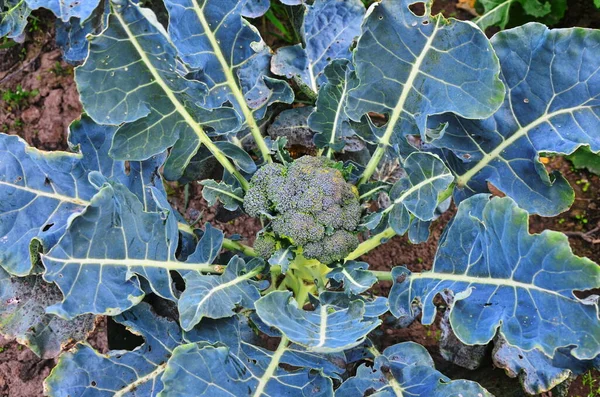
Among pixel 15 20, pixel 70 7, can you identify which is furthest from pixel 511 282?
pixel 15 20

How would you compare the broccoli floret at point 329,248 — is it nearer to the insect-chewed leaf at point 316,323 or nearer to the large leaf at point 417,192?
the large leaf at point 417,192

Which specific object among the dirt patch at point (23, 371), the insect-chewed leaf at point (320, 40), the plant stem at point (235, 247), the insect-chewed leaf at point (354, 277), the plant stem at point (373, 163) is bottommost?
the dirt patch at point (23, 371)

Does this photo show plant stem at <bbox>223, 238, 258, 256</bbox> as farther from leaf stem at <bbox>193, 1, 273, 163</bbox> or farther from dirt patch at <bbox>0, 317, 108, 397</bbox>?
dirt patch at <bbox>0, 317, 108, 397</bbox>

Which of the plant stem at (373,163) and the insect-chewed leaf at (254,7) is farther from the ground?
the insect-chewed leaf at (254,7)

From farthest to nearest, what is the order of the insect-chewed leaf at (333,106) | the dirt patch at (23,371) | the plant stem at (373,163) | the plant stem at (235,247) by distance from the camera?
the dirt patch at (23,371)
the plant stem at (235,247)
the plant stem at (373,163)
the insect-chewed leaf at (333,106)

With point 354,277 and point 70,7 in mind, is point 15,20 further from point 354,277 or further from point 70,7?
point 354,277

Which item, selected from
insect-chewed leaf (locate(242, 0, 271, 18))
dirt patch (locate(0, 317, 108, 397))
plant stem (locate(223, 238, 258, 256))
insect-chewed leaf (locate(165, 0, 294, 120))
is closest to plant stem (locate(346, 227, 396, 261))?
plant stem (locate(223, 238, 258, 256))

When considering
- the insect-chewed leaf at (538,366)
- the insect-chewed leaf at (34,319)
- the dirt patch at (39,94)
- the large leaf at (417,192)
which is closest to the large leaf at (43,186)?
the insect-chewed leaf at (34,319)

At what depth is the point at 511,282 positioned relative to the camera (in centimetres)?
164

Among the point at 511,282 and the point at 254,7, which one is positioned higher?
the point at 254,7

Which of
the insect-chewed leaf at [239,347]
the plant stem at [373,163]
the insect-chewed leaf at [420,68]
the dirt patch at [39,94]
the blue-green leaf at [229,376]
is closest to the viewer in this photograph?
the blue-green leaf at [229,376]

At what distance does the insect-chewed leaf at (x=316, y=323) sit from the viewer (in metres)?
1.54

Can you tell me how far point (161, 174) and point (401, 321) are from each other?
103cm

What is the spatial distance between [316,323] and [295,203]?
0.42 m
